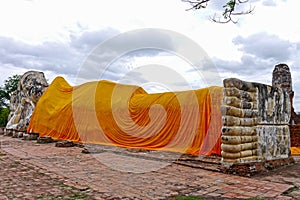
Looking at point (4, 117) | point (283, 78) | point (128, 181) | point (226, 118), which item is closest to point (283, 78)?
point (283, 78)

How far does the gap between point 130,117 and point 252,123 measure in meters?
5.01

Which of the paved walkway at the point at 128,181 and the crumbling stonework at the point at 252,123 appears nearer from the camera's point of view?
the paved walkway at the point at 128,181

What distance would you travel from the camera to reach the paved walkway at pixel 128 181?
4.21m

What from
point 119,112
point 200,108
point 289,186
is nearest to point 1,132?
point 119,112

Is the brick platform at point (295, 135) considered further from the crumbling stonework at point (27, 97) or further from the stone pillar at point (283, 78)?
the crumbling stonework at point (27, 97)

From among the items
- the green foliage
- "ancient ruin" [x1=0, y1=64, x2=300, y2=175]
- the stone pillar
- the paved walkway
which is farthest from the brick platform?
the green foliage

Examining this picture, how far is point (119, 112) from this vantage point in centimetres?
1091

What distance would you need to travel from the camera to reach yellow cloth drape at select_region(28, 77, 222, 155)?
7.66 meters

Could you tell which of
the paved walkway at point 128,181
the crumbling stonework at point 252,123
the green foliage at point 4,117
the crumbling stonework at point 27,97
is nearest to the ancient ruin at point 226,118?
the crumbling stonework at point 252,123

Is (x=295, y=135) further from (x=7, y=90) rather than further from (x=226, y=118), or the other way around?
(x=7, y=90)

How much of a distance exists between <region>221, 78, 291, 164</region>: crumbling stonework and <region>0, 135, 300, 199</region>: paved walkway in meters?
0.47

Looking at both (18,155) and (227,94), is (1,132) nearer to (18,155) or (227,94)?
(18,155)

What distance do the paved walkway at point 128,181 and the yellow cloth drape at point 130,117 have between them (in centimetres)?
144

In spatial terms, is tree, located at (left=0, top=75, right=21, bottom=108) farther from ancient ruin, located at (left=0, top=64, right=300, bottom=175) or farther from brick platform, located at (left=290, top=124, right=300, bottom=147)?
brick platform, located at (left=290, top=124, right=300, bottom=147)
